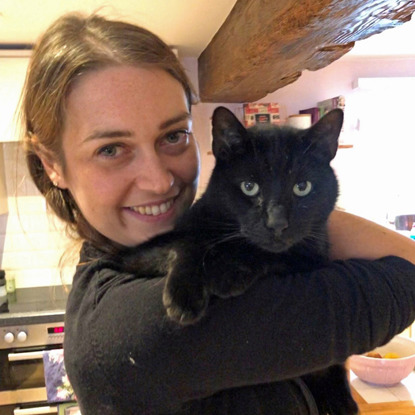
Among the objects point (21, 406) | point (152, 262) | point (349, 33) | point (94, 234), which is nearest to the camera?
point (152, 262)

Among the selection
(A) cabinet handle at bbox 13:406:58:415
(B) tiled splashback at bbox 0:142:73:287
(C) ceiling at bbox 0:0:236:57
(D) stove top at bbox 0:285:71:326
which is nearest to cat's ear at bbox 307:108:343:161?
(C) ceiling at bbox 0:0:236:57

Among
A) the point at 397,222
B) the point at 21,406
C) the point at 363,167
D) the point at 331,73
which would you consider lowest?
the point at 21,406

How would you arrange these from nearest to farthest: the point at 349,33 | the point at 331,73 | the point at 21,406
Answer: the point at 349,33 < the point at 21,406 < the point at 331,73

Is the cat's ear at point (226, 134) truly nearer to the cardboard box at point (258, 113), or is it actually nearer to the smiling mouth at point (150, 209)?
the smiling mouth at point (150, 209)

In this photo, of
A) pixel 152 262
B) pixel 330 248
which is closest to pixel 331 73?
pixel 330 248

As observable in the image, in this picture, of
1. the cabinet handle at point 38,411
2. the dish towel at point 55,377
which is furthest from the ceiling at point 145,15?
the cabinet handle at point 38,411

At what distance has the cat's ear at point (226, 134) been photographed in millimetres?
893

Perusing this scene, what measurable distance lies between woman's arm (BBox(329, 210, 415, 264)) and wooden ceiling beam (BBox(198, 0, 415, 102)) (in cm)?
50

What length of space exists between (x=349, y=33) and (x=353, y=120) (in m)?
2.45

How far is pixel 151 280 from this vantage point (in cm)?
74

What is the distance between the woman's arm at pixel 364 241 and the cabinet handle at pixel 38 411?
7.06ft

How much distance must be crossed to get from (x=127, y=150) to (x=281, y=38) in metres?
0.79

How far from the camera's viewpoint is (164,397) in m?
0.65

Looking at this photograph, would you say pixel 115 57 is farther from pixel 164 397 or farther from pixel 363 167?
pixel 363 167
